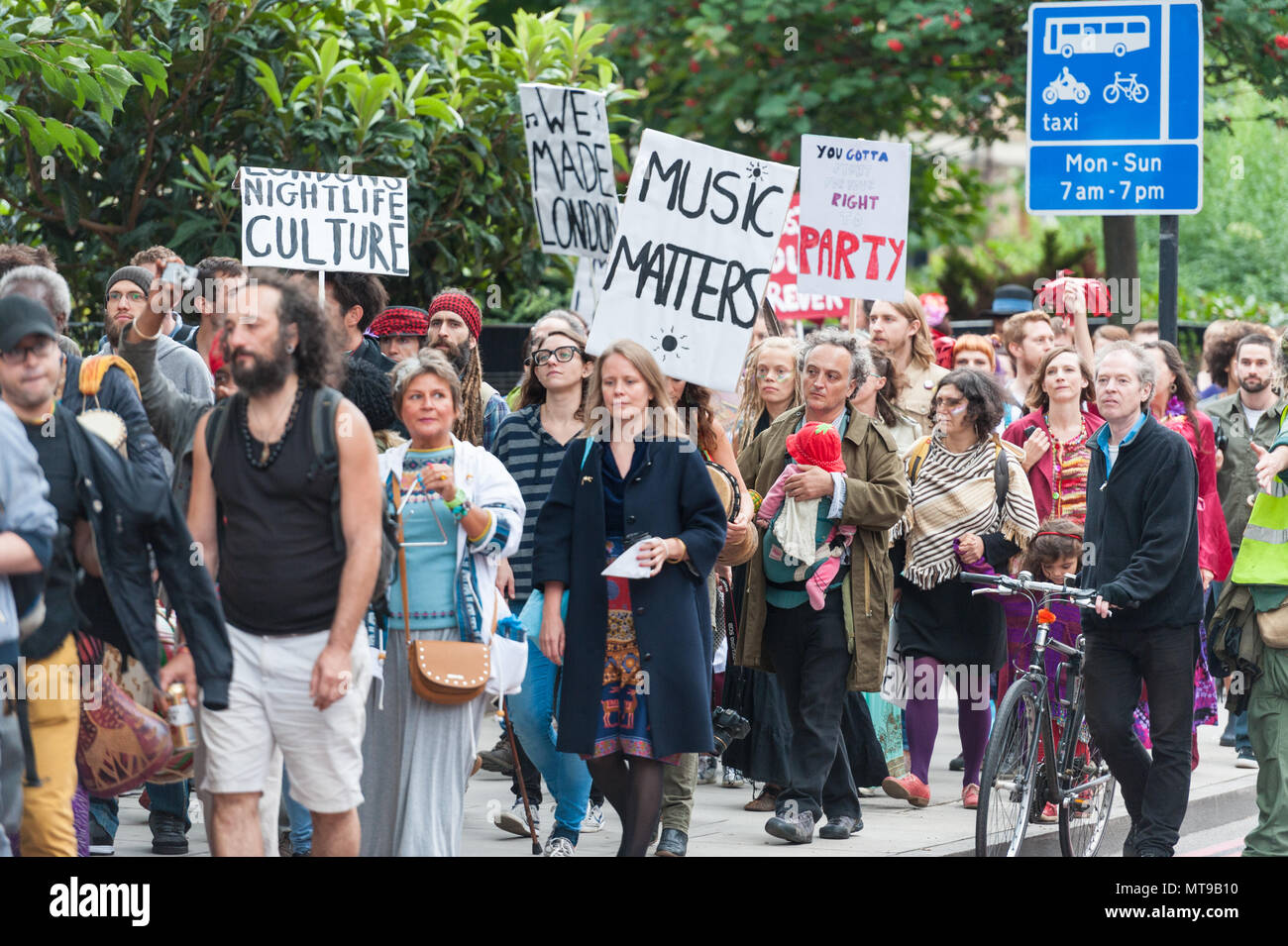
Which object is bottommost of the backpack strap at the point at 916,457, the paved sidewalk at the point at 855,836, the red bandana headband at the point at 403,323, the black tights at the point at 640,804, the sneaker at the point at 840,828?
the paved sidewalk at the point at 855,836

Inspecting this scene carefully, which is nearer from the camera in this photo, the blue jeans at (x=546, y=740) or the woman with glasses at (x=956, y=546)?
the blue jeans at (x=546, y=740)

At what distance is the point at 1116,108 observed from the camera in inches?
358

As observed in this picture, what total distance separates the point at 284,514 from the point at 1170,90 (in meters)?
5.37

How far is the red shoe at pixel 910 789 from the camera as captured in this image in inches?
346

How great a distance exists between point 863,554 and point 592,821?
1673 millimetres

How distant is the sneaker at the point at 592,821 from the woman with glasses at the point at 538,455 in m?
0.29

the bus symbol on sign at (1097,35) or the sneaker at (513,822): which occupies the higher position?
the bus symbol on sign at (1097,35)

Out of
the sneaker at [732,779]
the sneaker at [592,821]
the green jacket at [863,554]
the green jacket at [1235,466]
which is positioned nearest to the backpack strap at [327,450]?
the green jacket at [863,554]

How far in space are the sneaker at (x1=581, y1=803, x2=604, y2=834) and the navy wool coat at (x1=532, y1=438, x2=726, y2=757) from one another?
1.58 meters

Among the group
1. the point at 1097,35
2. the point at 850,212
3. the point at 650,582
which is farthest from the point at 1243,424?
the point at 650,582

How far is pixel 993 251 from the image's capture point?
33.6 meters

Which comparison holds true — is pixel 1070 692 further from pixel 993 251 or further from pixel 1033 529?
pixel 993 251

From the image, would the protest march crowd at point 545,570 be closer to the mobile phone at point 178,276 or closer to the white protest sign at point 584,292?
the mobile phone at point 178,276

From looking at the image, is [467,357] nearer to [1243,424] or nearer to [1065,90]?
[1065,90]
